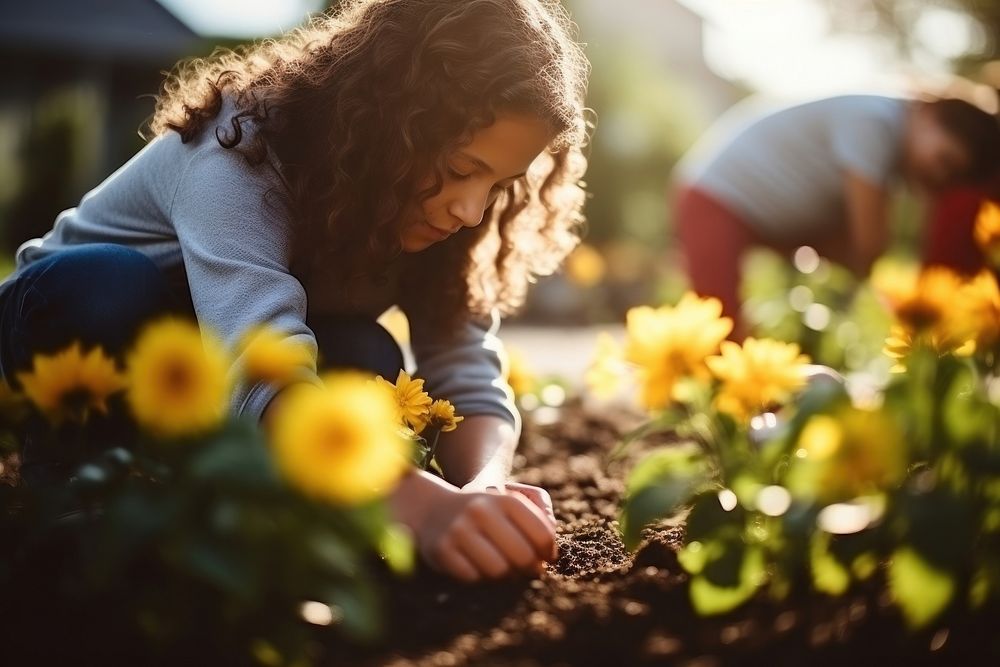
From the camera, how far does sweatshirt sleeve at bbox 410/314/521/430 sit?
1944 millimetres

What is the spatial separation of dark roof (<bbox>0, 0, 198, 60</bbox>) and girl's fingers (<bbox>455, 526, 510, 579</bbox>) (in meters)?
14.5

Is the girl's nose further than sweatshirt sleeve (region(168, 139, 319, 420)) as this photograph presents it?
Yes

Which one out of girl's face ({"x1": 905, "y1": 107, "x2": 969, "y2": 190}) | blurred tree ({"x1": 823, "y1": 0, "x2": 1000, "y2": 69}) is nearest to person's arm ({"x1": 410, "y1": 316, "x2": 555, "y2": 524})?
Result: girl's face ({"x1": 905, "y1": 107, "x2": 969, "y2": 190})

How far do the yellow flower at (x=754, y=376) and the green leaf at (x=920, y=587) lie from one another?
297 mm

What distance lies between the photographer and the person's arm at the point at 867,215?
3316 millimetres

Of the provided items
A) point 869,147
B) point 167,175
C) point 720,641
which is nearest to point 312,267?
point 167,175

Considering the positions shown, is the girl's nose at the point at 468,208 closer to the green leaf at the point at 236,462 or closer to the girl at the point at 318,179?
the girl at the point at 318,179

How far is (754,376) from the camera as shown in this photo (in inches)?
50.1

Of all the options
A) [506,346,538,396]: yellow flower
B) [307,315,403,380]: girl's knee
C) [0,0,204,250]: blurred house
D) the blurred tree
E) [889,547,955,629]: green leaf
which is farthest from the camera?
the blurred tree

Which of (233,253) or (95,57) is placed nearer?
(233,253)

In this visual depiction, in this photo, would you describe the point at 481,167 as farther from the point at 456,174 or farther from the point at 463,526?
the point at 463,526

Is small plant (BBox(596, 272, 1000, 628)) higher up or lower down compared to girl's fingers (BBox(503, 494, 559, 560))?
higher up

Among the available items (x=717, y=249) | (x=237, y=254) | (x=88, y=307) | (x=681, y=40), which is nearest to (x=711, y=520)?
(x=237, y=254)

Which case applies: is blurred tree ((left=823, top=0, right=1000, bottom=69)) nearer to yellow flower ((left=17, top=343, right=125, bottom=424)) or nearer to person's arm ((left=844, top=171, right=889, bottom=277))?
person's arm ((left=844, top=171, right=889, bottom=277))
